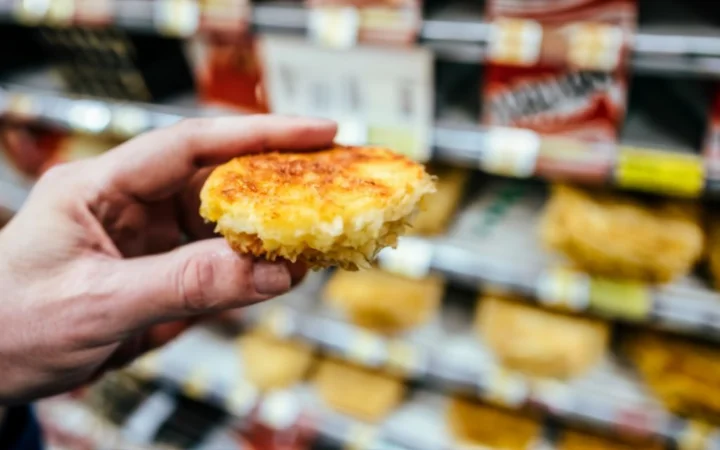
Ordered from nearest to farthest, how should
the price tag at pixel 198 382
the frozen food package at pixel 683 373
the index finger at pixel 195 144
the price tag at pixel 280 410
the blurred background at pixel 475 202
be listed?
the index finger at pixel 195 144, the blurred background at pixel 475 202, the frozen food package at pixel 683 373, the price tag at pixel 280 410, the price tag at pixel 198 382

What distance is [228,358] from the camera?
199cm

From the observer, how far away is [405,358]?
1.59m

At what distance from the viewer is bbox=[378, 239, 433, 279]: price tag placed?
1.45 meters

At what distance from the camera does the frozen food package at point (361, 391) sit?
67.7 inches

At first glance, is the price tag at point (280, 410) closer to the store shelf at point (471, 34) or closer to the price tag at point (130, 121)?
the price tag at point (130, 121)

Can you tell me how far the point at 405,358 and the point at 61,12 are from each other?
4.22 ft

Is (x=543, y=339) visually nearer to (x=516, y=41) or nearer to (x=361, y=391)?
(x=361, y=391)

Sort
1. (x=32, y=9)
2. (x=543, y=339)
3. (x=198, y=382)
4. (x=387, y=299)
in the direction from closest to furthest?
(x=543, y=339), (x=387, y=299), (x=32, y=9), (x=198, y=382)

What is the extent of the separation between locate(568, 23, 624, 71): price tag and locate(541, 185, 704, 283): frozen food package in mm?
326

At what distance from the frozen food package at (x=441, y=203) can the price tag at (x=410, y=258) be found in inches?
1.8

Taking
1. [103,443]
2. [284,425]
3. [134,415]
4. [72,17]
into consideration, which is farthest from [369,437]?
[72,17]

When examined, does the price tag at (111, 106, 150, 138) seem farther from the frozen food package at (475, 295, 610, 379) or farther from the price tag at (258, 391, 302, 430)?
the frozen food package at (475, 295, 610, 379)

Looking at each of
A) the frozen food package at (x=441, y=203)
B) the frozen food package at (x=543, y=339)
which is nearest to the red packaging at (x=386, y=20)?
the frozen food package at (x=441, y=203)

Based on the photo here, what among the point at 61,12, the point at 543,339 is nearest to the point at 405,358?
the point at 543,339
